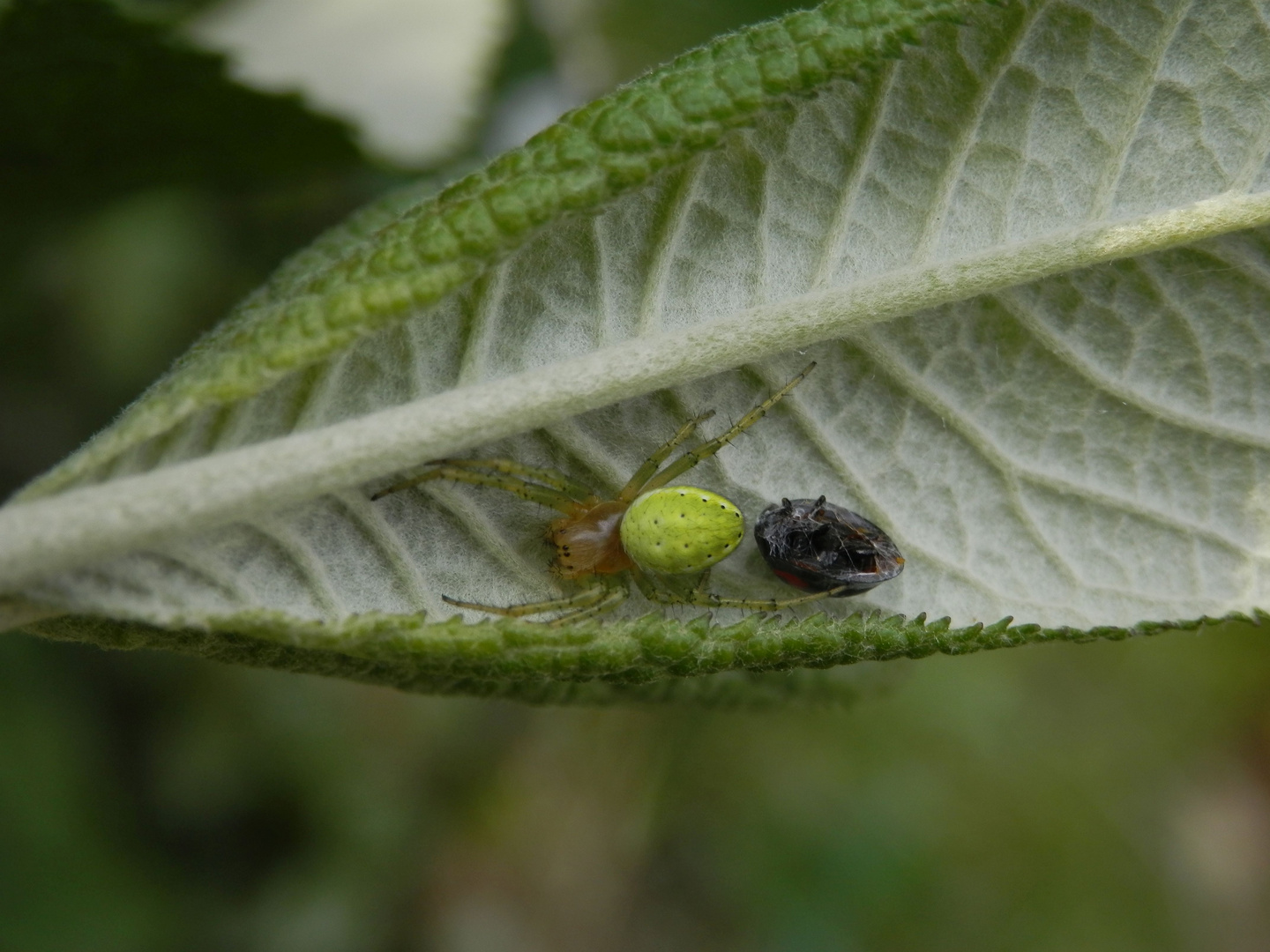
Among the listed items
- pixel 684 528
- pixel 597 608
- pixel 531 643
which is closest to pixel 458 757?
pixel 684 528

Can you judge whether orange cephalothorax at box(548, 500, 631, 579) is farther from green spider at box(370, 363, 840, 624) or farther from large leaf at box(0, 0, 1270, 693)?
large leaf at box(0, 0, 1270, 693)

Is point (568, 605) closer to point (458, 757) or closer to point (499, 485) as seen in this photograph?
point (499, 485)

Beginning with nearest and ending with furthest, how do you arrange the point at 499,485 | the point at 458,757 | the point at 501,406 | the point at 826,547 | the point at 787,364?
the point at 501,406, the point at 787,364, the point at 499,485, the point at 826,547, the point at 458,757

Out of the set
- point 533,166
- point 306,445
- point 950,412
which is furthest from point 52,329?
point 950,412

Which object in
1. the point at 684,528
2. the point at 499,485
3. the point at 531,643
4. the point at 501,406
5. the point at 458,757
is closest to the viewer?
the point at 531,643

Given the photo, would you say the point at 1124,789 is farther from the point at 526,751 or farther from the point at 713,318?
the point at 713,318
